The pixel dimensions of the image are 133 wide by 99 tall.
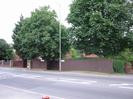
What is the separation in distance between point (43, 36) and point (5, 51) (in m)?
35.4

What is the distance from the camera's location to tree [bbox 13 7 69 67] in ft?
174

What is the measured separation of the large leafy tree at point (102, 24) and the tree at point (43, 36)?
24.1ft

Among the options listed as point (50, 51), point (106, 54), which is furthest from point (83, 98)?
point (50, 51)

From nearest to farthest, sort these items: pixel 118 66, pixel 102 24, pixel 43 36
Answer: pixel 102 24 < pixel 118 66 < pixel 43 36

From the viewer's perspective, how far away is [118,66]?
143 feet

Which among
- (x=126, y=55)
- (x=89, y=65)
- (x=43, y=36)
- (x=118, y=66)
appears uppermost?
(x=43, y=36)

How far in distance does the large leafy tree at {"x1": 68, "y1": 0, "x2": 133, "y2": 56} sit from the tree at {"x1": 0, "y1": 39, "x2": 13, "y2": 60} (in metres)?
42.9

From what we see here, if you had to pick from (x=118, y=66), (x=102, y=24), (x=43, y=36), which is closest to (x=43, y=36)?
(x=43, y=36)

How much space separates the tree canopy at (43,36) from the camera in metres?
53.2

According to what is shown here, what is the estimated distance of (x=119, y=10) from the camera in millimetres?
42719

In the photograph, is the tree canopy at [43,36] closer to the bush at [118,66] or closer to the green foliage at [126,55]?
the green foliage at [126,55]

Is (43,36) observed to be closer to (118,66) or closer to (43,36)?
(43,36)

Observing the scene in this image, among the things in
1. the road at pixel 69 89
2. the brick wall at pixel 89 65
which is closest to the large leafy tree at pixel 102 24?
the brick wall at pixel 89 65

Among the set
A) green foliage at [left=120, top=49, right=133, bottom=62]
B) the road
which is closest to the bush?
green foliage at [left=120, top=49, right=133, bottom=62]
